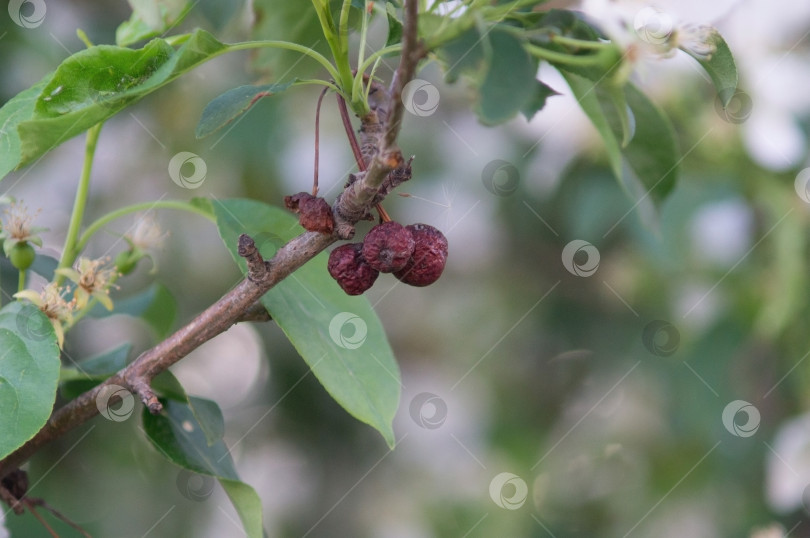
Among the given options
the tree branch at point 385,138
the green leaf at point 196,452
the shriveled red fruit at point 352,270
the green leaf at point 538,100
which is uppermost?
the green leaf at point 538,100

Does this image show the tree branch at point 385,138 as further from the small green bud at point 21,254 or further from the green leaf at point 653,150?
the small green bud at point 21,254

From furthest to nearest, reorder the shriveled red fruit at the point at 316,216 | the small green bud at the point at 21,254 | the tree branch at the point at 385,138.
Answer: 1. the small green bud at the point at 21,254
2. the shriveled red fruit at the point at 316,216
3. the tree branch at the point at 385,138

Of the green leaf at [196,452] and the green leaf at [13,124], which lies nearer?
the green leaf at [13,124]

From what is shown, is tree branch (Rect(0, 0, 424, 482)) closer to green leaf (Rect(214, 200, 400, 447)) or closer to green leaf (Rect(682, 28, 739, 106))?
green leaf (Rect(214, 200, 400, 447))

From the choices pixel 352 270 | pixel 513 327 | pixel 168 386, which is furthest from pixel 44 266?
pixel 513 327

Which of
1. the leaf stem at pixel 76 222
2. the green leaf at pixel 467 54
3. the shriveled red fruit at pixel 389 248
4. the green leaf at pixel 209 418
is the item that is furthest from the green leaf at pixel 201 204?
the green leaf at pixel 467 54

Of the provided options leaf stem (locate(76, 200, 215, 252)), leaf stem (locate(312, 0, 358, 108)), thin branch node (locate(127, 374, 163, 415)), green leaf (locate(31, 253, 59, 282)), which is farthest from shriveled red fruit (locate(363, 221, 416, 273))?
green leaf (locate(31, 253, 59, 282))

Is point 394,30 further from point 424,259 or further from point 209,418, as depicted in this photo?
point 209,418
